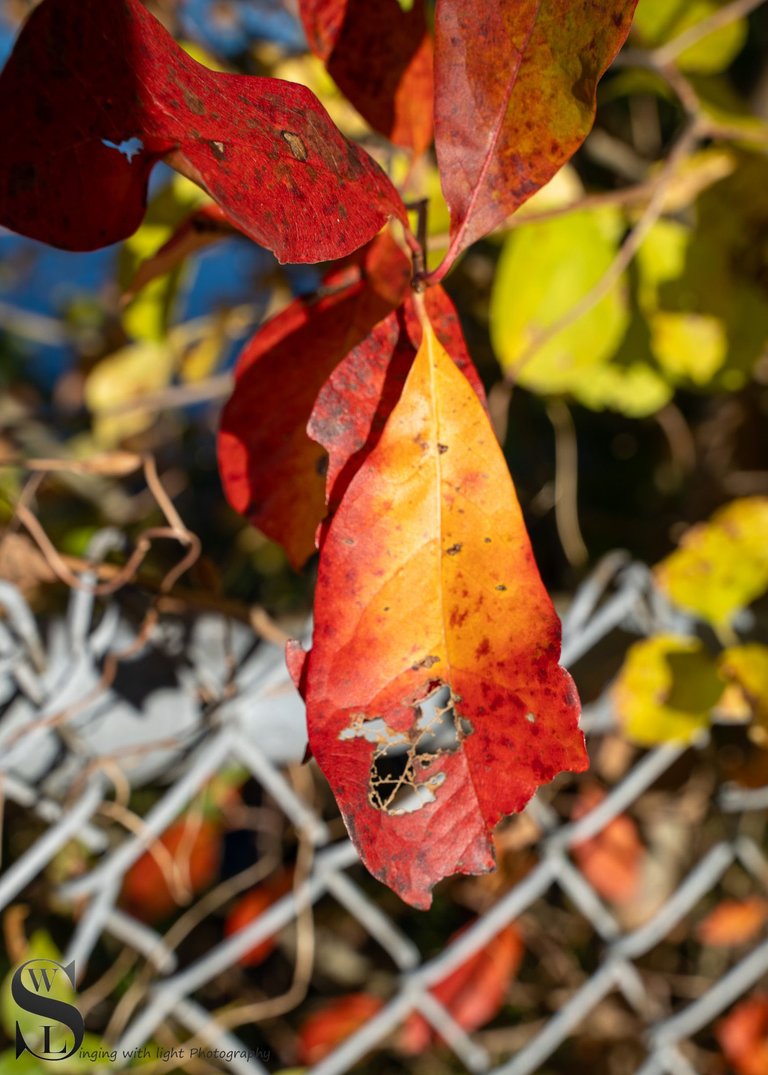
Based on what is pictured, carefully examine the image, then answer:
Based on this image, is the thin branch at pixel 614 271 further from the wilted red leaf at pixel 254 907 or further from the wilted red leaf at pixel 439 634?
the wilted red leaf at pixel 254 907

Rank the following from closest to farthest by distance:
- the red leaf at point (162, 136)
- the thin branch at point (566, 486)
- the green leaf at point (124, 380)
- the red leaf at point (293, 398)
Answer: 1. the red leaf at point (162, 136)
2. the red leaf at point (293, 398)
3. the thin branch at point (566, 486)
4. the green leaf at point (124, 380)

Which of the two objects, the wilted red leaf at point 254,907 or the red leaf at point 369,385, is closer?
the red leaf at point 369,385

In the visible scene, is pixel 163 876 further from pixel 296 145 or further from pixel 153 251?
pixel 296 145

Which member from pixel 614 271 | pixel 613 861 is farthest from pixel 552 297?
pixel 613 861

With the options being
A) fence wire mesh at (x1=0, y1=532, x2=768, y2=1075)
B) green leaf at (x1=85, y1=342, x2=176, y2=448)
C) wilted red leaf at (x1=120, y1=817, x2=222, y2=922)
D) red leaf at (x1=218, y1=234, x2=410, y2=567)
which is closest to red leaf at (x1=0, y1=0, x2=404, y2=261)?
red leaf at (x1=218, y1=234, x2=410, y2=567)

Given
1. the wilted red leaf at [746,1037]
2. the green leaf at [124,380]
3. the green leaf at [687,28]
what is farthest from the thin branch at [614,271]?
the wilted red leaf at [746,1037]

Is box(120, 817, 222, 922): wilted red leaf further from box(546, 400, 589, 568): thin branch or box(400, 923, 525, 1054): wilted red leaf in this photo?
box(546, 400, 589, 568): thin branch
